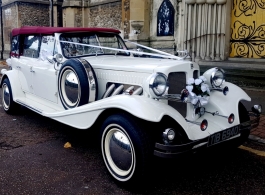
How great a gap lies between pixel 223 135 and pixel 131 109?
110 centimetres

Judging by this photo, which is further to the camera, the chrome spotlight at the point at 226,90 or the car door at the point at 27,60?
the car door at the point at 27,60

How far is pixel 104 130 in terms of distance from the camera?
355 centimetres

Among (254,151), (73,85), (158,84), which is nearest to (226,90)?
(254,151)

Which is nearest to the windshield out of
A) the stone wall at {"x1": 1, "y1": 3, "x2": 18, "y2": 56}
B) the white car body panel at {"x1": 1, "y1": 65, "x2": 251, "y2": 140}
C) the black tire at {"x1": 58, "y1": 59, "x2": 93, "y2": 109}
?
the black tire at {"x1": 58, "y1": 59, "x2": 93, "y2": 109}

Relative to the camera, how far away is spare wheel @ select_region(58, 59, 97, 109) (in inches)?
164

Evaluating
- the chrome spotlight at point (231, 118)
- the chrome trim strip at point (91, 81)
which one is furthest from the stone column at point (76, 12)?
the chrome spotlight at point (231, 118)

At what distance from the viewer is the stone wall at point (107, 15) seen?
13.8 metres

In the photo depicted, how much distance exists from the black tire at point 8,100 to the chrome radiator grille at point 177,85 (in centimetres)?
373

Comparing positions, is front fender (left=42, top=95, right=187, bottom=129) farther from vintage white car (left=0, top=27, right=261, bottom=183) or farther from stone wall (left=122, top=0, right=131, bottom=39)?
stone wall (left=122, top=0, right=131, bottom=39)

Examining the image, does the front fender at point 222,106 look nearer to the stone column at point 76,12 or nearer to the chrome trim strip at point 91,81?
the chrome trim strip at point 91,81

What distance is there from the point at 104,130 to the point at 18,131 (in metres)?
2.51

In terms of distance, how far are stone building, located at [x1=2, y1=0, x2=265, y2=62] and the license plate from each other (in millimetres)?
4287

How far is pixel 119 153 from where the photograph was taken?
3.41 metres

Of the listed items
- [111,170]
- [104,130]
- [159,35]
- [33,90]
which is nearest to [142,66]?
[104,130]
